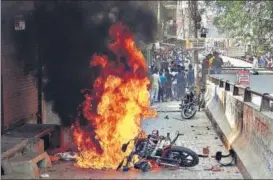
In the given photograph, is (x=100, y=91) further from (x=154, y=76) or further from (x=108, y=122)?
(x=154, y=76)

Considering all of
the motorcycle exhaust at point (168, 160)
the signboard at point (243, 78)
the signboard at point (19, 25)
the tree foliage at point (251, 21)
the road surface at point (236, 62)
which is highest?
the tree foliage at point (251, 21)

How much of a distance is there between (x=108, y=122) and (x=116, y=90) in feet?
2.16

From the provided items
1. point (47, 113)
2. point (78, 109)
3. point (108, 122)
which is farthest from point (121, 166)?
point (47, 113)

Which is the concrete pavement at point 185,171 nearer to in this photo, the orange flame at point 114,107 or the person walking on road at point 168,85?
the orange flame at point 114,107

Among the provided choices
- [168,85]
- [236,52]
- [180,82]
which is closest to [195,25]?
[180,82]

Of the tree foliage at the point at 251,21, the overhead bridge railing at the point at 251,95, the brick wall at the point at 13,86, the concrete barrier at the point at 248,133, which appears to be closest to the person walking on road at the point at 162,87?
the tree foliage at the point at 251,21

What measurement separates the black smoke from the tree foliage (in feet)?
24.1

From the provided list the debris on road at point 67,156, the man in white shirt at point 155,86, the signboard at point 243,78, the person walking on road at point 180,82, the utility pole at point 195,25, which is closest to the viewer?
the debris on road at point 67,156

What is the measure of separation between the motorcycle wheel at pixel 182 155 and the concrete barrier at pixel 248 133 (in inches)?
30.6

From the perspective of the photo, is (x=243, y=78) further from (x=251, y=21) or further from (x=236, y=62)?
(x=236, y=62)

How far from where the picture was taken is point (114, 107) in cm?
867

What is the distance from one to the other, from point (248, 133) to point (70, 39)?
426 centimetres

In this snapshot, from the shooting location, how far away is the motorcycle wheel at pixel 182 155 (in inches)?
309

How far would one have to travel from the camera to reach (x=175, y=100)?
21016mm
